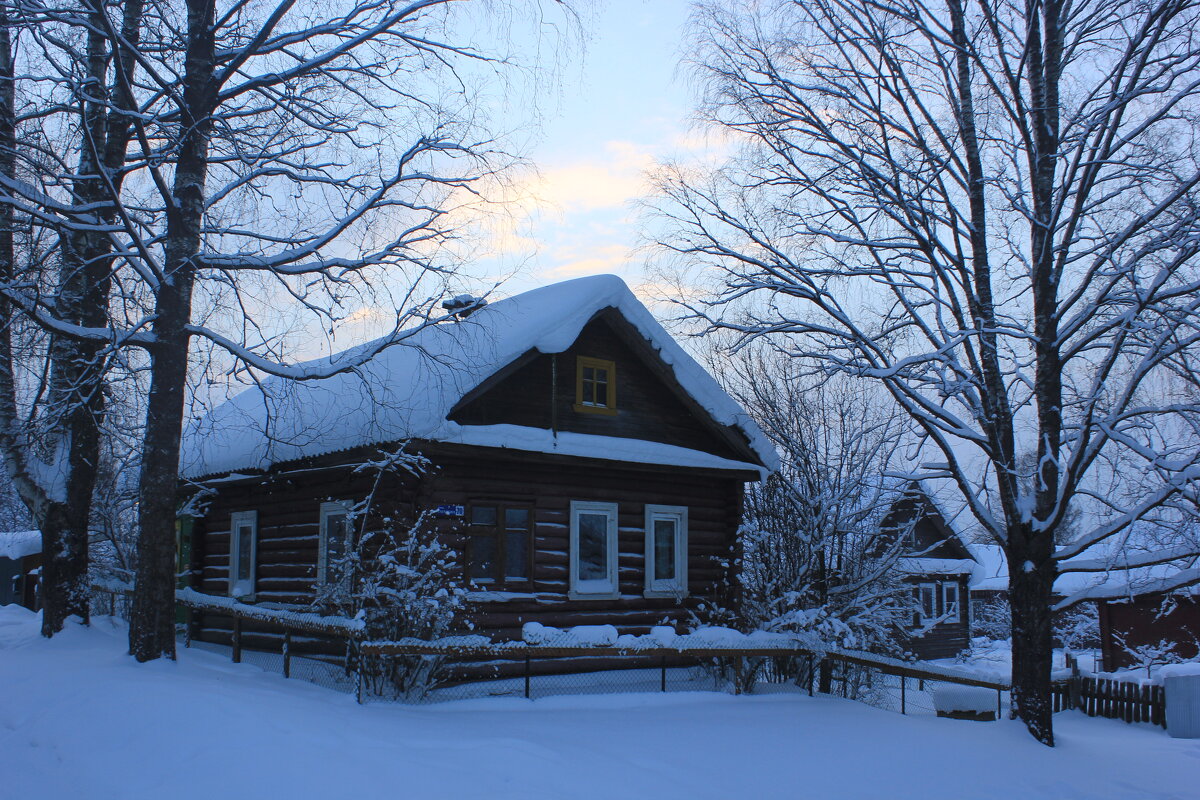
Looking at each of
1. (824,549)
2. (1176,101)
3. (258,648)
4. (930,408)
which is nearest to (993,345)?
(930,408)

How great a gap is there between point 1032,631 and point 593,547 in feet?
21.3

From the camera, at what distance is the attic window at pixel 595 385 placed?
15047 millimetres

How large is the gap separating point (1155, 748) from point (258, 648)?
14.2 m

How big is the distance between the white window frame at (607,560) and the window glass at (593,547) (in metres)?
0.06

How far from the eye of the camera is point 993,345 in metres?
12.0

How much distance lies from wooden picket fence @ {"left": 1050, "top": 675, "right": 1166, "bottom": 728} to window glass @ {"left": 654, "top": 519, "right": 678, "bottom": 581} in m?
6.88

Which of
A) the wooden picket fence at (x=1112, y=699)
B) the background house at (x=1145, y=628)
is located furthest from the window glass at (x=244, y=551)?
the background house at (x=1145, y=628)

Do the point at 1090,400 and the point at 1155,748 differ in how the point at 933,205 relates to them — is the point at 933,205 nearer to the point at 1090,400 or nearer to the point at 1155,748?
the point at 1090,400

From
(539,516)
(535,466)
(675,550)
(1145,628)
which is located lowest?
(1145,628)

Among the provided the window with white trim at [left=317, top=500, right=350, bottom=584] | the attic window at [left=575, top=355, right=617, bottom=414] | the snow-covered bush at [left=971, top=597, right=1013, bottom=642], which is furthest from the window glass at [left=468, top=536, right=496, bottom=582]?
the snow-covered bush at [left=971, top=597, right=1013, bottom=642]

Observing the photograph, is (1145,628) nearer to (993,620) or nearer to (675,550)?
(993,620)

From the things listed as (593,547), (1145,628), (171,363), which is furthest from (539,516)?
(1145,628)

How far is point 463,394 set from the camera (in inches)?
497

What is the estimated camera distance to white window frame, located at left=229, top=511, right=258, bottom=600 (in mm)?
17031
